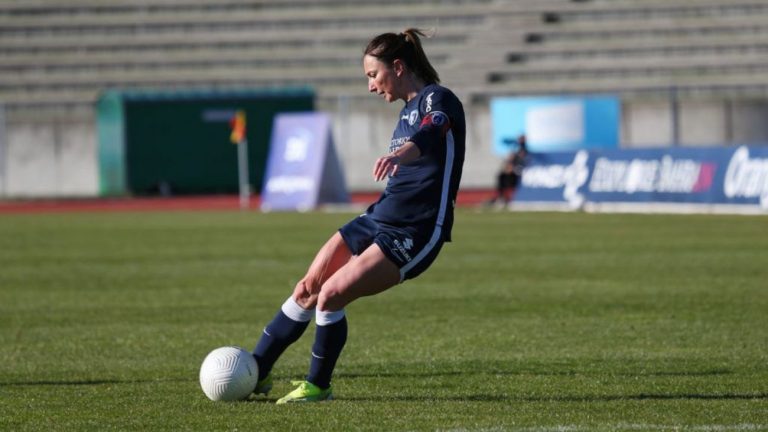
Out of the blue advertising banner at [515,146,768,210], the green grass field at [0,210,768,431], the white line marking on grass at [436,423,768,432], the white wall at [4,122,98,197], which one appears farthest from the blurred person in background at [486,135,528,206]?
the white line marking on grass at [436,423,768,432]

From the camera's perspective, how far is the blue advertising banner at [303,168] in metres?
33.2

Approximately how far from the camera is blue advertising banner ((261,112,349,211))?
33219 mm

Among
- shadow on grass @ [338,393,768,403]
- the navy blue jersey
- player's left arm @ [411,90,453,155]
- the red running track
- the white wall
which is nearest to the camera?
player's left arm @ [411,90,453,155]

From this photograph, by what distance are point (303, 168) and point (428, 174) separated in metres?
26.1

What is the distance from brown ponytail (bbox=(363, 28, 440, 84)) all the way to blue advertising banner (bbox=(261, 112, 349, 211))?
81.8 ft

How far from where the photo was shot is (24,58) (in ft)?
153

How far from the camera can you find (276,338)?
8141 mm

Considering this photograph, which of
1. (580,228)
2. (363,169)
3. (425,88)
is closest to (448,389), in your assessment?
(425,88)

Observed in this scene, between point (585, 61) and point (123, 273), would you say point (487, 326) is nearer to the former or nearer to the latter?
point (123, 273)

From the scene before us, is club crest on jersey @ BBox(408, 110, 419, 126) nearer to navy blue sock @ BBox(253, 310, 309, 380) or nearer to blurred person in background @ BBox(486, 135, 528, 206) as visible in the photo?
navy blue sock @ BBox(253, 310, 309, 380)

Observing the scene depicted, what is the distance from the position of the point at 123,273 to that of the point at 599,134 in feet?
59.2

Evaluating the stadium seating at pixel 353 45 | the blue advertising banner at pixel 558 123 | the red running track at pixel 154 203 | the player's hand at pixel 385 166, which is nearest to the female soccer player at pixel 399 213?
the player's hand at pixel 385 166

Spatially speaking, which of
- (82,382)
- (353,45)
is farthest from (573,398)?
(353,45)

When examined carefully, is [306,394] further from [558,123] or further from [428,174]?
[558,123]
